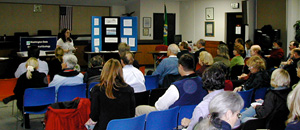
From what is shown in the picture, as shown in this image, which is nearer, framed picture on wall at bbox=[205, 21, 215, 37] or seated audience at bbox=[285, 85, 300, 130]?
seated audience at bbox=[285, 85, 300, 130]

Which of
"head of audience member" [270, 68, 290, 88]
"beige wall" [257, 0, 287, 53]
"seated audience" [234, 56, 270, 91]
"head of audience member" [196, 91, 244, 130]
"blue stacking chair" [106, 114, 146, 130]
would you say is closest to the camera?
"head of audience member" [196, 91, 244, 130]

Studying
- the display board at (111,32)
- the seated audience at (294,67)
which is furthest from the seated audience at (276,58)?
the display board at (111,32)

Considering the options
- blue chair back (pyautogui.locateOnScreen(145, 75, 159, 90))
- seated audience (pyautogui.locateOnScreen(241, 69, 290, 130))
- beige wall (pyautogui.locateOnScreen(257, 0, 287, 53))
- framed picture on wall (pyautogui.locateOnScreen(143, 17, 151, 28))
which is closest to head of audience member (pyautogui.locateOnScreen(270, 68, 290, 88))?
seated audience (pyautogui.locateOnScreen(241, 69, 290, 130))

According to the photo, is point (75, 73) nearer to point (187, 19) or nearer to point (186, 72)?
point (186, 72)

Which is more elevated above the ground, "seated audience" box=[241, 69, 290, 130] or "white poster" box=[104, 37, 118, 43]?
"white poster" box=[104, 37, 118, 43]

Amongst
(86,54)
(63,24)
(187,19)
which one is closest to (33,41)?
(86,54)

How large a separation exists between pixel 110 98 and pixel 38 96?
2.02 m

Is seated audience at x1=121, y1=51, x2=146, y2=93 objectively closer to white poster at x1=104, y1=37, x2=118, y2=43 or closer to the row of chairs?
the row of chairs

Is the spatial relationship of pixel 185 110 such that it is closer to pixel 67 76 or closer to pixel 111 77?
pixel 111 77

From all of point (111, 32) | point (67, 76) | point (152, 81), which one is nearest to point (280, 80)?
point (152, 81)

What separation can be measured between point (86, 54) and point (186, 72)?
8.24 m

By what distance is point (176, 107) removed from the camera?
3570mm

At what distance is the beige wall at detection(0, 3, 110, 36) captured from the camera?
16266 mm

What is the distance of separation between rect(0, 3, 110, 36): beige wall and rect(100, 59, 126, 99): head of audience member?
14.2 m
